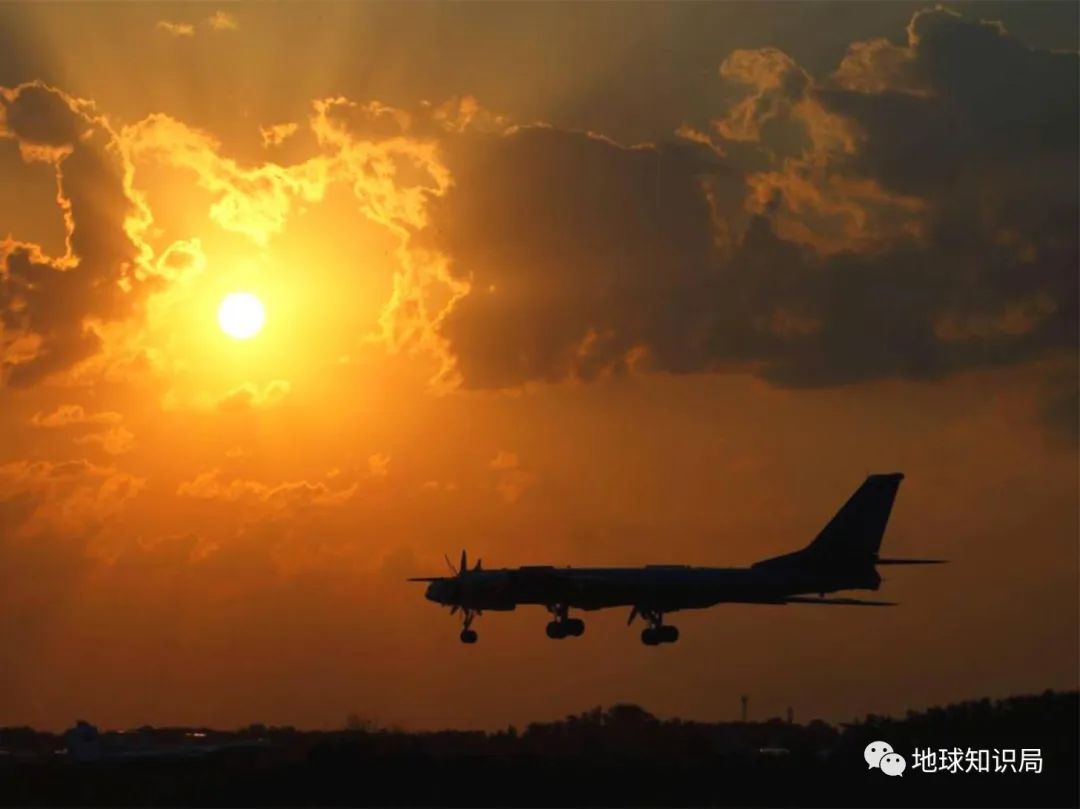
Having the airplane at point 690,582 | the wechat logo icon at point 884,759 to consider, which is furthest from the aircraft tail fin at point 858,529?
the wechat logo icon at point 884,759

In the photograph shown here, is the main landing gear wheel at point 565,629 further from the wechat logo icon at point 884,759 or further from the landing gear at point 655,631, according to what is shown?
the wechat logo icon at point 884,759

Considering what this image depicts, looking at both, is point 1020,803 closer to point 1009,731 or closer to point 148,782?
point 1009,731

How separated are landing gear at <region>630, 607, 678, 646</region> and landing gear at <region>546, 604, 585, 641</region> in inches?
146

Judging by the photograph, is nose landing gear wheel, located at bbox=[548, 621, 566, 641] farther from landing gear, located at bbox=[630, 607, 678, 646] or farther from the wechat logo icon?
the wechat logo icon

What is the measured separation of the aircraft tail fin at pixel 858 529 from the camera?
10994cm

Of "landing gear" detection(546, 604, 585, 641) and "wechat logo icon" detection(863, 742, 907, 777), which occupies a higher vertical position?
"landing gear" detection(546, 604, 585, 641)

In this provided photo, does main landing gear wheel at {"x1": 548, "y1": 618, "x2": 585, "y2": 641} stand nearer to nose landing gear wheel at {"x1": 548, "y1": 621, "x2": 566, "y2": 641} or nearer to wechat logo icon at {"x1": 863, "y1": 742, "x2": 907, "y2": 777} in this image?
nose landing gear wheel at {"x1": 548, "y1": 621, "x2": 566, "y2": 641}

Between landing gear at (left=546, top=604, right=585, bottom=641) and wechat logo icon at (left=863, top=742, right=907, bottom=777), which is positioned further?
landing gear at (left=546, top=604, right=585, bottom=641)

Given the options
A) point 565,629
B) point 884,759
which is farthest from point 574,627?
point 884,759

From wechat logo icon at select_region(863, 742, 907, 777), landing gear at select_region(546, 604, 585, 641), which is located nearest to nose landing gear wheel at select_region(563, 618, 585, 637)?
landing gear at select_region(546, 604, 585, 641)

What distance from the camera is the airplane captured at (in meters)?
110

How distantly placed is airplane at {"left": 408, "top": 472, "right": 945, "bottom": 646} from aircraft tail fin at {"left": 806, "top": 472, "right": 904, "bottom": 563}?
2.1 inches

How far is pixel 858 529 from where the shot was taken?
11044 cm

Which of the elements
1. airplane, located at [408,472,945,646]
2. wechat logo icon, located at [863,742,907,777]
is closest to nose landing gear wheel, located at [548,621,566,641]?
airplane, located at [408,472,945,646]
